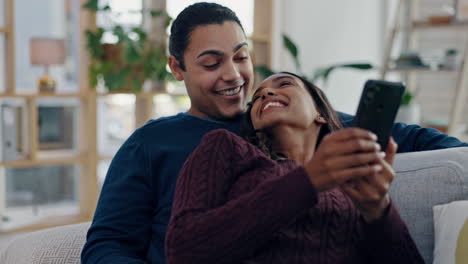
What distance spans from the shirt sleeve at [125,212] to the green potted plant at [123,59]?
1.79 metres

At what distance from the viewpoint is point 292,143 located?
1288 millimetres

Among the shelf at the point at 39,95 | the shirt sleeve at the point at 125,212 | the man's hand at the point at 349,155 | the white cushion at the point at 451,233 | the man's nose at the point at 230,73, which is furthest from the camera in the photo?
the shelf at the point at 39,95

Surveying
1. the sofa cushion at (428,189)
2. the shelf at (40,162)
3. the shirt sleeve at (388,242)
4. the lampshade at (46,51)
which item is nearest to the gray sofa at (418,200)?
the sofa cushion at (428,189)

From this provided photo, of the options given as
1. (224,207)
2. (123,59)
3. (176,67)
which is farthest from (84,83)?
(224,207)

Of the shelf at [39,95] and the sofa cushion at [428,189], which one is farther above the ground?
Answer: the shelf at [39,95]

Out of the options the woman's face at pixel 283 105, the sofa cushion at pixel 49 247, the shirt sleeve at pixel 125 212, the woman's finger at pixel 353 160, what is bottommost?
the sofa cushion at pixel 49 247

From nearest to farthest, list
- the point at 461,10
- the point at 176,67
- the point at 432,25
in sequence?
1. the point at 176,67
2. the point at 461,10
3. the point at 432,25

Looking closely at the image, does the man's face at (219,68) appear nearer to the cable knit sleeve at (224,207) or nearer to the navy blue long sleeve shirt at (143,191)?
the navy blue long sleeve shirt at (143,191)

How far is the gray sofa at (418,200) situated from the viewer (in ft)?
4.49

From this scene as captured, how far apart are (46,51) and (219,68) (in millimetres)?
1859

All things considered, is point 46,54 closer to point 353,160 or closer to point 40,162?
point 40,162

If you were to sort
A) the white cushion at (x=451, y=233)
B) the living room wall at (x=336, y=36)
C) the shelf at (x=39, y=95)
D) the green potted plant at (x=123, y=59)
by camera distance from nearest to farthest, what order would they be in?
the white cushion at (x=451, y=233)
the shelf at (x=39, y=95)
the green potted plant at (x=123, y=59)
the living room wall at (x=336, y=36)

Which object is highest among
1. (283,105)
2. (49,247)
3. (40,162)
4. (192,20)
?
(192,20)

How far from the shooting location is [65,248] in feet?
4.53
